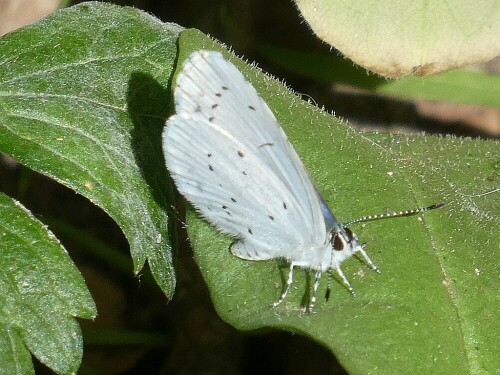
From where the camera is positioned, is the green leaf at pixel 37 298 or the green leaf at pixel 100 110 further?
the green leaf at pixel 100 110

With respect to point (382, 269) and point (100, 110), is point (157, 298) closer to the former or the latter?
point (100, 110)

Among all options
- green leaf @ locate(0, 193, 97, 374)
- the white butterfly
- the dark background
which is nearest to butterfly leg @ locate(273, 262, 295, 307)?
the white butterfly

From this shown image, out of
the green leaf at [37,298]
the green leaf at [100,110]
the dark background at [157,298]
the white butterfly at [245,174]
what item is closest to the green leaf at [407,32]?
the green leaf at [100,110]

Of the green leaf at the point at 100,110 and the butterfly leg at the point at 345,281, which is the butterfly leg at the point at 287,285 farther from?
the green leaf at the point at 100,110

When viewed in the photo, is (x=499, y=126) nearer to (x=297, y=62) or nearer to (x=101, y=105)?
(x=297, y=62)

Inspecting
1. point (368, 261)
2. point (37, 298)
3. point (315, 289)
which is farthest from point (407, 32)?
point (37, 298)

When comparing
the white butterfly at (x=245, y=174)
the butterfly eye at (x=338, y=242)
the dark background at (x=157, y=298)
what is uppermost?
the white butterfly at (x=245, y=174)
